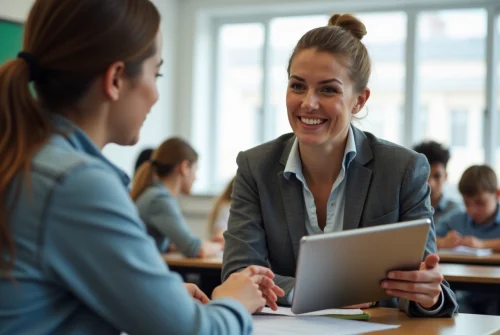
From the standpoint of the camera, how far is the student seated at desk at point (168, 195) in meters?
3.66

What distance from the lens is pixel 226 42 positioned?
6758 mm

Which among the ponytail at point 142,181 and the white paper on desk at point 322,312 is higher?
the white paper on desk at point 322,312

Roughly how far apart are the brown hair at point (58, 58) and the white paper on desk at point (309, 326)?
2.06 feet

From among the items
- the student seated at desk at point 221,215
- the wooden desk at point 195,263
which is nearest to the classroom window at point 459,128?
the student seated at desk at point 221,215

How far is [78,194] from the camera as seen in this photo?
3.18 feet

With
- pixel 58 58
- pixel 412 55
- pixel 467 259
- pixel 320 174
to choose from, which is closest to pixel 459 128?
→ pixel 412 55

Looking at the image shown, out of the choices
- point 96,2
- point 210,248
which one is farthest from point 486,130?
point 96,2

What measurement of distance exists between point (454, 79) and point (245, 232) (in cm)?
444

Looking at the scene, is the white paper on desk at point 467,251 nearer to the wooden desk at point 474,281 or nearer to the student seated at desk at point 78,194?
the wooden desk at point 474,281

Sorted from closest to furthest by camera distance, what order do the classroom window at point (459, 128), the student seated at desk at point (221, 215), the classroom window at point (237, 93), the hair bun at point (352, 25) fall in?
the hair bun at point (352, 25), the student seated at desk at point (221, 215), the classroom window at point (459, 128), the classroom window at point (237, 93)

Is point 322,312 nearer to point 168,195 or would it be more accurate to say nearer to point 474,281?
point 474,281

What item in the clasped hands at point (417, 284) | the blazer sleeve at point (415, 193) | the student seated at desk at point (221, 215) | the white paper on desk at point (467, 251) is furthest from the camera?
the student seated at desk at point (221, 215)

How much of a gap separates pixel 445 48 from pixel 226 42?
2027 millimetres

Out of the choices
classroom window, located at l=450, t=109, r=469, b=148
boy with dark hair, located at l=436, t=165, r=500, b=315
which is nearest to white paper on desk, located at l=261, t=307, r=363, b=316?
boy with dark hair, located at l=436, t=165, r=500, b=315
